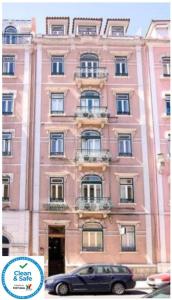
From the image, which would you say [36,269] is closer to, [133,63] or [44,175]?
[44,175]

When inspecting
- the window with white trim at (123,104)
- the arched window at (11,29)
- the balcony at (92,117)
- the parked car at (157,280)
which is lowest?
the parked car at (157,280)

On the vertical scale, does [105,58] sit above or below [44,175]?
above

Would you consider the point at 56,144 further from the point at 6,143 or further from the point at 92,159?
the point at 6,143

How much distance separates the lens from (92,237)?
1759cm

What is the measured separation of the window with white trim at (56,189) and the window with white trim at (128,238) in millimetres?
2985

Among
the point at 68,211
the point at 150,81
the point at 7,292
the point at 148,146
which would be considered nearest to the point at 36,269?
the point at 7,292

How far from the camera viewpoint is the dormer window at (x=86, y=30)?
21.0 m

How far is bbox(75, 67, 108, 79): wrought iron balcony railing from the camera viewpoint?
770 inches

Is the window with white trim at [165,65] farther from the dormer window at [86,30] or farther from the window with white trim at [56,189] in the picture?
the window with white trim at [56,189]

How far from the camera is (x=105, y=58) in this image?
2017 cm

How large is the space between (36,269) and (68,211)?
1253cm

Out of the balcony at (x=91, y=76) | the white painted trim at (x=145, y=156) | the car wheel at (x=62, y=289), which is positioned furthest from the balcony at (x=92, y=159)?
the car wheel at (x=62, y=289)

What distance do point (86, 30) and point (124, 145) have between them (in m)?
6.57

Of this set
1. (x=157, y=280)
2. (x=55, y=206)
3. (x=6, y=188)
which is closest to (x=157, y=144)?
(x=55, y=206)
